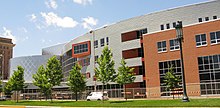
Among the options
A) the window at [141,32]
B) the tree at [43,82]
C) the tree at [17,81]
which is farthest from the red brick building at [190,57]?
the tree at [17,81]

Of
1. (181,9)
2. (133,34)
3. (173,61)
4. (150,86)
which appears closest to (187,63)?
(173,61)

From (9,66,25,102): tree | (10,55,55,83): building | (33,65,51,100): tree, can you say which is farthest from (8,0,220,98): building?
(10,55,55,83): building

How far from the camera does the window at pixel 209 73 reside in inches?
1721

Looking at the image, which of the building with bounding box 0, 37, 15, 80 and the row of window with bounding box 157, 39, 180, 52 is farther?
the building with bounding box 0, 37, 15, 80

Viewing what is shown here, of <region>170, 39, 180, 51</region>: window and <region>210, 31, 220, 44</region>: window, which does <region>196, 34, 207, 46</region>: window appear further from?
<region>170, 39, 180, 51</region>: window

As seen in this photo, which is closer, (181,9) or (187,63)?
(187,63)

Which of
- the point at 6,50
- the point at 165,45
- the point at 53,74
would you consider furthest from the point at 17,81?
the point at 6,50

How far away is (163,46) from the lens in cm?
5006

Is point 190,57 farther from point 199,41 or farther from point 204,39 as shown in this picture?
point 204,39

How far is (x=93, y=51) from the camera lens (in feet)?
214

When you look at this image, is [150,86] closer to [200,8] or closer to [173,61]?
[173,61]

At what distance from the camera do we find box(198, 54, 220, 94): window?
43719 mm

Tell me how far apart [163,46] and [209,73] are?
918 cm

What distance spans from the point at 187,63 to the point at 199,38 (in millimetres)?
4351
